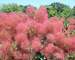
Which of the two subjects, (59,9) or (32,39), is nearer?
(32,39)

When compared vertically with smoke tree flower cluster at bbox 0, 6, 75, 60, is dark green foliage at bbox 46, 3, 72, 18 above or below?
below

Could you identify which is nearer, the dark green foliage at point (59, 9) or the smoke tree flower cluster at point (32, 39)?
the smoke tree flower cluster at point (32, 39)

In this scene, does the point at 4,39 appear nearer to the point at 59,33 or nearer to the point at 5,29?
the point at 5,29

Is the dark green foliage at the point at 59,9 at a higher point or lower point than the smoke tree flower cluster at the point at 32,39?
lower

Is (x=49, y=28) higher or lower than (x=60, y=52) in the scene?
higher

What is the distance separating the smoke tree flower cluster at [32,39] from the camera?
8.00m

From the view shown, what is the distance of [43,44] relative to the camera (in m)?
8.21

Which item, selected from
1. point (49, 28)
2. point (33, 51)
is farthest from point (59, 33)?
point (33, 51)

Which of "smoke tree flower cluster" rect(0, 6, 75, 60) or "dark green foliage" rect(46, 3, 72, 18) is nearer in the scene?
"smoke tree flower cluster" rect(0, 6, 75, 60)

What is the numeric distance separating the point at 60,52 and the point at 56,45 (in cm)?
22

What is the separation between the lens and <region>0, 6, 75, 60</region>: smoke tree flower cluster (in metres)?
8.00

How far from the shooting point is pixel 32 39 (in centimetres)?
809

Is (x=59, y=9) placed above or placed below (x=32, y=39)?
below

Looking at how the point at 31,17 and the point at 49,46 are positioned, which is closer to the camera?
the point at 49,46
